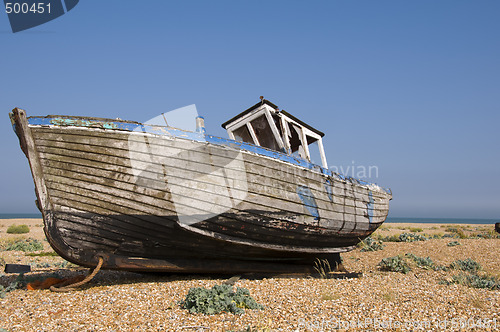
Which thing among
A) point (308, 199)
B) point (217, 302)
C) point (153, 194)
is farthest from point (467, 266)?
point (153, 194)

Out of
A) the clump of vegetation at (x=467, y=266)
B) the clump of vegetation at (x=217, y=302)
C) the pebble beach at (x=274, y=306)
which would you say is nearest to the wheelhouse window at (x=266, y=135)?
the pebble beach at (x=274, y=306)

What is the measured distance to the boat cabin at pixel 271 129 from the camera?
8734 millimetres

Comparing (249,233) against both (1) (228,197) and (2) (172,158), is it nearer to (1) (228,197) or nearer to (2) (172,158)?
(1) (228,197)

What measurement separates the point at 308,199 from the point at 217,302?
3.48 m

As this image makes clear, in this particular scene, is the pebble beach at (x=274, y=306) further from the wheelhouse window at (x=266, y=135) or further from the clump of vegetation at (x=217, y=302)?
the wheelhouse window at (x=266, y=135)

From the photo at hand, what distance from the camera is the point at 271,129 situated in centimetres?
886

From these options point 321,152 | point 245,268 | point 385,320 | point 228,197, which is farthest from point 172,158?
point 321,152

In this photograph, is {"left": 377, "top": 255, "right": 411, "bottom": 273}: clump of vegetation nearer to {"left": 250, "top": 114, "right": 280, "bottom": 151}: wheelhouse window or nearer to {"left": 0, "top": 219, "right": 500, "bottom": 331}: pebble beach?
{"left": 0, "top": 219, "right": 500, "bottom": 331}: pebble beach

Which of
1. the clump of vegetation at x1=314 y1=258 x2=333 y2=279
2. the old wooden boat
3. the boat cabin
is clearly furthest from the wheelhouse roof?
the clump of vegetation at x1=314 y1=258 x2=333 y2=279

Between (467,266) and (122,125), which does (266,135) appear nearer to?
(122,125)

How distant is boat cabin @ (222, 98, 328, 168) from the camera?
8.73 metres

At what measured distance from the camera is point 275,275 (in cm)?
758

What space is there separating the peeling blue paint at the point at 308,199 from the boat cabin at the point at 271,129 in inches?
40.8

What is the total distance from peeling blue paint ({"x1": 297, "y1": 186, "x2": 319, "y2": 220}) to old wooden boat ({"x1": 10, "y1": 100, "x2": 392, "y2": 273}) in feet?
1.27
